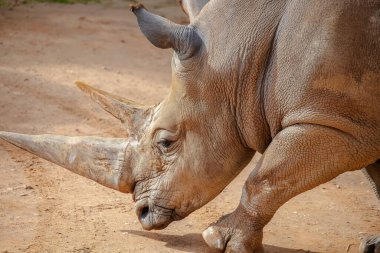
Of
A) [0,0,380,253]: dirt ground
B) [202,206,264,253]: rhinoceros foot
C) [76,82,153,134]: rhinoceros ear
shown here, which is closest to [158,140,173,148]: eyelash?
[76,82,153,134]: rhinoceros ear

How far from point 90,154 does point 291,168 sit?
1.44 meters

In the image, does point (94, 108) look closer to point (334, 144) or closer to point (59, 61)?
point (59, 61)

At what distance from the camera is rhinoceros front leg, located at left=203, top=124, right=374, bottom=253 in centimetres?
546

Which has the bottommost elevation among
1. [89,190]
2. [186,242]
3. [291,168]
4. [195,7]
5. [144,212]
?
[89,190]

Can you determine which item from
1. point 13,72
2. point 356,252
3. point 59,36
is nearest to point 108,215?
point 356,252

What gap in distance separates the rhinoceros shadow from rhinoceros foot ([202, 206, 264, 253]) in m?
0.28

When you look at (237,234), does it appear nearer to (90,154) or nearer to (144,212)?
(144,212)

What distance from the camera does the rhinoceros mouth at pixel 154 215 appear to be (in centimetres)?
612

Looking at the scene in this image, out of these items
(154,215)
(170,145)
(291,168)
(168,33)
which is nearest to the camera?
(291,168)

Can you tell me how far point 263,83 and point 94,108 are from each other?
4.16 metres

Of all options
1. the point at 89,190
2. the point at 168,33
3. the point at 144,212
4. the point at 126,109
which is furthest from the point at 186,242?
the point at 168,33

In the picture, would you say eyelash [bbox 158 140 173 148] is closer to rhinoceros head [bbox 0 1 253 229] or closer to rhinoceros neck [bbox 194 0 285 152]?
rhinoceros head [bbox 0 1 253 229]

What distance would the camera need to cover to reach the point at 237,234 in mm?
5816

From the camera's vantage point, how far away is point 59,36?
487 inches
